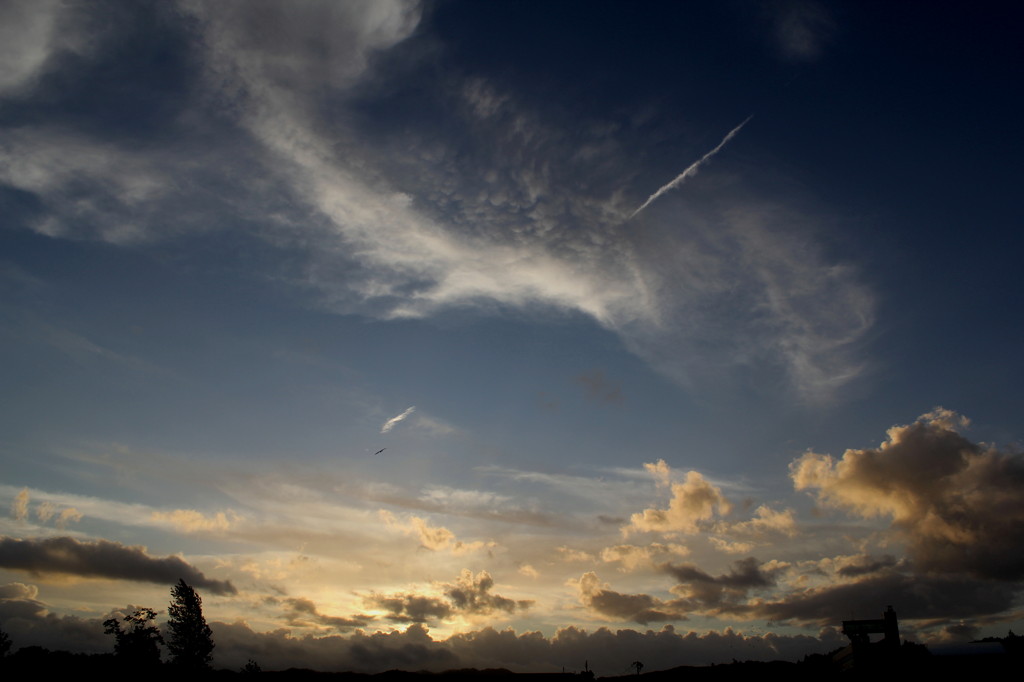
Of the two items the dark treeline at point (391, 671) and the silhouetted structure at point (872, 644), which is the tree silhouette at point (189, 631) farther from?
the silhouetted structure at point (872, 644)

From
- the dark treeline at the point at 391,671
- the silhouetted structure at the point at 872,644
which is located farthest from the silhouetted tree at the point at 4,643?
the silhouetted structure at the point at 872,644

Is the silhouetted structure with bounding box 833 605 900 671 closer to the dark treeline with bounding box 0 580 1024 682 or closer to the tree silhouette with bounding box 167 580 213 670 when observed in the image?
the dark treeline with bounding box 0 580 1024 682

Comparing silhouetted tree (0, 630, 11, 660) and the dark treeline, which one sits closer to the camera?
the dark treeline

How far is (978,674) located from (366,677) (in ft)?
109

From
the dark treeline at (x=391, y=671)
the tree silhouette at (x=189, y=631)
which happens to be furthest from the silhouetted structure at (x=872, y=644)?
the tree silhouette at (x=189, y=631)

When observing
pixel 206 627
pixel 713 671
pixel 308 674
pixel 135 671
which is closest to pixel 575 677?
pixel 713 671

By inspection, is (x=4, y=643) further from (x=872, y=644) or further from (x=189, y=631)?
(x=872, y=644)

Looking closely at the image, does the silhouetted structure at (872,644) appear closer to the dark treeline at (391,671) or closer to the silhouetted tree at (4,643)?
the dark treeline at (391,671)

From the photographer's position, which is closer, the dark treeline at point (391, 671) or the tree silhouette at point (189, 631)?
the dark treeline at point (391, 671)

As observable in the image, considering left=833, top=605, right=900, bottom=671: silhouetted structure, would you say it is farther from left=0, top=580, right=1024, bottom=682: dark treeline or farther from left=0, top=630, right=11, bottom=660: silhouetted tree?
left=0, top=630, right=11, bottom=660: silhouetted tree

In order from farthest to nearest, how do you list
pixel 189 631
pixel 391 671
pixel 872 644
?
1. pixel 189 631
2. pixel 391 671
3. pixel 872 644

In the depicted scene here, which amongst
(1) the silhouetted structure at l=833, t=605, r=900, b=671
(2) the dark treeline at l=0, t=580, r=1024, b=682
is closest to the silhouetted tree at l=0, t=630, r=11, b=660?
(2) the dark treeline at l=0, t=580, r=1024, b=682

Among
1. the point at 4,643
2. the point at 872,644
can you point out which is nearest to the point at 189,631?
the point at 4,643

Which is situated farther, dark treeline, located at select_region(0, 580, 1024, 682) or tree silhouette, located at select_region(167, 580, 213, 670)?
tree silhouette, located at select_region(167, 580, 213, 670)
